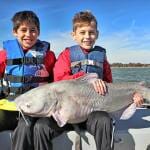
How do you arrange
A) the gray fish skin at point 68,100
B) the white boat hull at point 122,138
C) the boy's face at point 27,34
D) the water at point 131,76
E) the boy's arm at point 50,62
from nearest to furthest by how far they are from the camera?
the gray fish skin at point 68,100 → the white boat hull at point 122,138 → the boy's face at point 27,34 → the boy's arm at point 50,62 → the water at point 131,76

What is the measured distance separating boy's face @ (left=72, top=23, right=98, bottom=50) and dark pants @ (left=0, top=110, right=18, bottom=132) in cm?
118

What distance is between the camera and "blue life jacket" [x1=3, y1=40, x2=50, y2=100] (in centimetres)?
479

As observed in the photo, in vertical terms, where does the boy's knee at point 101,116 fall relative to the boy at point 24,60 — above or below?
below

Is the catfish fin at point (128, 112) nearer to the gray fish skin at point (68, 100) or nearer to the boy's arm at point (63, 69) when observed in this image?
the gray fish skin at point (68, 100)

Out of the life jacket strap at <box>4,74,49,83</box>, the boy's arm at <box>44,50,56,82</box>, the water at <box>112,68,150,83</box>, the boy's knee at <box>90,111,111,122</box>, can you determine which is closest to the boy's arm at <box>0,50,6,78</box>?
the life jacket strap at <box>4,74,49,83</box>

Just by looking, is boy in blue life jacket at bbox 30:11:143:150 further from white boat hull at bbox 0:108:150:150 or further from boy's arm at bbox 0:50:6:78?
boy's arm at bbox 0:50:6:78

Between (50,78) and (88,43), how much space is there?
618mm

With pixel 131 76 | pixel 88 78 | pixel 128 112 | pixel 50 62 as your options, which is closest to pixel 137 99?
pixel 128 112

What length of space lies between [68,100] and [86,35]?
0.98 metres

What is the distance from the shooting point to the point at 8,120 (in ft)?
14.5

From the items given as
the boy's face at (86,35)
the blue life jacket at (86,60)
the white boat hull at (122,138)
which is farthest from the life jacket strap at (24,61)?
the white boat hull at (122,138)

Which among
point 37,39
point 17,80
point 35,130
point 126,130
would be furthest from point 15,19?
point 126,130

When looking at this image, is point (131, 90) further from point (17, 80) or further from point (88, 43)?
Result: point (17, 80)

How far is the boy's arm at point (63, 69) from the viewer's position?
474 cm
